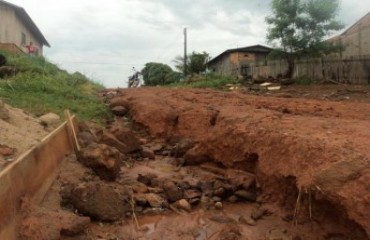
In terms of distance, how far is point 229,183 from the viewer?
235 inches

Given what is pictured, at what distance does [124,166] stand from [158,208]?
1823 millimetres

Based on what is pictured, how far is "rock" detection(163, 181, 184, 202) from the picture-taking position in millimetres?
5566

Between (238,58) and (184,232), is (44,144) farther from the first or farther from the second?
(238,58)

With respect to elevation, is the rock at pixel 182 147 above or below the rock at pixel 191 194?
above

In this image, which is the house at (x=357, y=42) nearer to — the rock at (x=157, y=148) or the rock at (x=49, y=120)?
the rock at (x=157, y=148)

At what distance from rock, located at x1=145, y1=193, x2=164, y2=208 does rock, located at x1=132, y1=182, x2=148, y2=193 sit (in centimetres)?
17

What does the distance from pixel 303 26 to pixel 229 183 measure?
12.8m

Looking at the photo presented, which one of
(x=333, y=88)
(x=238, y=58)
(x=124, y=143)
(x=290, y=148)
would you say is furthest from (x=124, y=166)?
(x=238, y=58)

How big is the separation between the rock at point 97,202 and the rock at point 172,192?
2.88ft

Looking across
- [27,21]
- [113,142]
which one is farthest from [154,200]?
[27,21]

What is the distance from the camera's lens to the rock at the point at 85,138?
6868 millimetres

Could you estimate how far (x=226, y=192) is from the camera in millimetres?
5699

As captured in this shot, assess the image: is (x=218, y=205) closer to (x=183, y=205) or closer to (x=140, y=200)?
(x=183, y=205)

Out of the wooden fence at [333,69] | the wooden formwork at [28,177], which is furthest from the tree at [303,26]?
the wooden formwork at [28,177]
